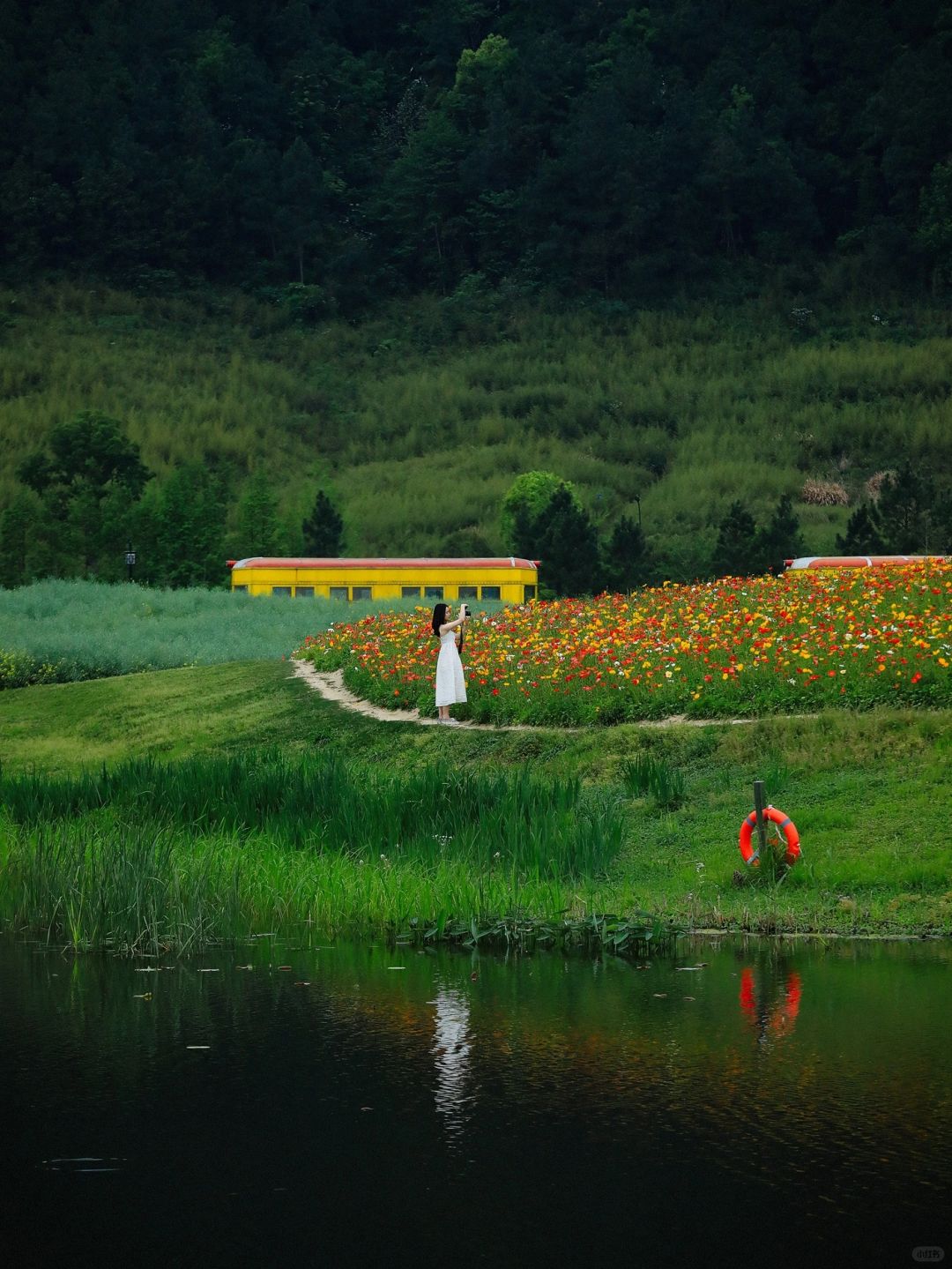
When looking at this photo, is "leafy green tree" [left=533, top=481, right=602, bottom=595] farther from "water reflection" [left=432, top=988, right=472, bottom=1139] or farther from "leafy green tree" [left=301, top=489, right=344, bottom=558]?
"water reflection" [left=432, top=988, right=472, bottom=1139]

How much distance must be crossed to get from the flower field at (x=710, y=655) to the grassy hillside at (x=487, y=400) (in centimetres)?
3097

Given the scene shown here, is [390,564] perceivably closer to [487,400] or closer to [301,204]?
[487,400]

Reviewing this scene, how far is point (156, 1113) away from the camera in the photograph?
7488mm

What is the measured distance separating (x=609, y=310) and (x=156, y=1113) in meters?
90.1

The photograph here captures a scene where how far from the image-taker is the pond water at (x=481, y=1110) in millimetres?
6035

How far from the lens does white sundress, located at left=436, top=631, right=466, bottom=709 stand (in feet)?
67.7

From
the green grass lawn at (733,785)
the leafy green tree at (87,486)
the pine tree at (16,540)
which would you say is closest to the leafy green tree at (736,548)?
the leafy green tree at (87,486)

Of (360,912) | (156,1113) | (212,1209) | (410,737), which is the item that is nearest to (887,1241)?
(212,1209)

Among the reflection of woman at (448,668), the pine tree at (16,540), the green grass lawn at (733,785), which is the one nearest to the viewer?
the green grass lawn at (733,785)

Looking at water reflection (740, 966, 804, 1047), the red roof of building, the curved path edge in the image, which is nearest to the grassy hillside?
the red roof of building

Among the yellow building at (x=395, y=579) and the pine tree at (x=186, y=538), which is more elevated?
the pine tree at (x=186, y=538)

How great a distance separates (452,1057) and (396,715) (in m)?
14.4

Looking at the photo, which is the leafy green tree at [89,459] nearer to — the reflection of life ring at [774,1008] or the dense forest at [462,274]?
the dense forest at [462,274]

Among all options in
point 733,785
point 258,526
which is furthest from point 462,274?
point 733,785
